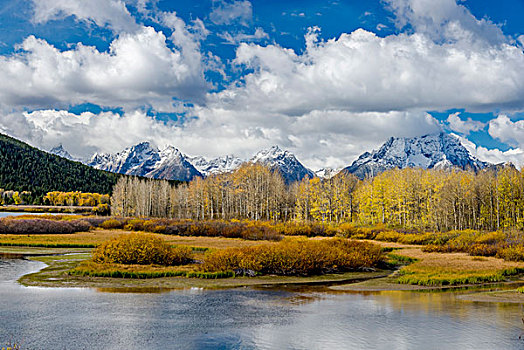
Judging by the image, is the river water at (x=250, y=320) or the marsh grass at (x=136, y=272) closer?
the river water at (x=250, y=320)

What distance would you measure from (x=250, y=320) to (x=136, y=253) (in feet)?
53.2

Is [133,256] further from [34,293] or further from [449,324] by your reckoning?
[449,324]

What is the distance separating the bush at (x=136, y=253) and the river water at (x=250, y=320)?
26.2ft

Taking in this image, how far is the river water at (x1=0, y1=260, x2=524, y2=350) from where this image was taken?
530 inches

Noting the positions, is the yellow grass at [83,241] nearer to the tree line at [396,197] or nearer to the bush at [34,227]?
the bush at [34,227]

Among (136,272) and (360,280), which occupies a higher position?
(136,272)

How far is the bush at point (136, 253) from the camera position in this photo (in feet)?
98.5

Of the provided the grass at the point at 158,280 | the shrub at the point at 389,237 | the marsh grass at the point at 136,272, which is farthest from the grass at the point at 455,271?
the shrub at the point at 389,237

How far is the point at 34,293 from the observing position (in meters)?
20.5

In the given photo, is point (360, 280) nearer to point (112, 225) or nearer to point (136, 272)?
point (136, 272)

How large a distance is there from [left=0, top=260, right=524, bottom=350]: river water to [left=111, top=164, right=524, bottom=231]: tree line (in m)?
65.8

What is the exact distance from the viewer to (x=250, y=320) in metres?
16.2

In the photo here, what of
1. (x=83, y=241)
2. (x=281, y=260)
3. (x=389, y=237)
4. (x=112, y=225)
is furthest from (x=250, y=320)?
(x=112, y=225)

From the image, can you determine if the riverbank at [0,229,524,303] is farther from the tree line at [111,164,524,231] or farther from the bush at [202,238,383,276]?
the tree line at [111,164,524,231]
